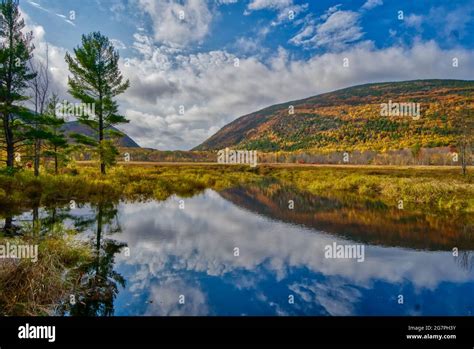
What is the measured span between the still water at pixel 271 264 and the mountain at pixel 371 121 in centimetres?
4129

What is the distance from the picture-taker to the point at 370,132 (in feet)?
309

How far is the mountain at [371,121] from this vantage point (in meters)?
78.8

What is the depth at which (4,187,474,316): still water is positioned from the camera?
5539 mm

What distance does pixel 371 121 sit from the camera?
10544cm

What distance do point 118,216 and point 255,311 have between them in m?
9.93

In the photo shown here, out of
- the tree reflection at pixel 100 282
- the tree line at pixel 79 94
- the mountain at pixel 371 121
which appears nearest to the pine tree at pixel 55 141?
the tree line at pixel 79 94

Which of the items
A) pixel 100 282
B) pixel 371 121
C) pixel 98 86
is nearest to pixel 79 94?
pixel 98 86

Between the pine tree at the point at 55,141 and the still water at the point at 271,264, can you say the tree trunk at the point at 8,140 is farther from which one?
the still water at the point at 271,264

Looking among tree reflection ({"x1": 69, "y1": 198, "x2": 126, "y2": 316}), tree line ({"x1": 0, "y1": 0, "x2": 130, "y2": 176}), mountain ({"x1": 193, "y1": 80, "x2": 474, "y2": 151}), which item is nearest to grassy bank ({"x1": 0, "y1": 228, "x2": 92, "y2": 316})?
tree reflection ({"x1": 69, "y1": 198, "x2": 126, "y2": 316})

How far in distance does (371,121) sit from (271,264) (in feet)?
379

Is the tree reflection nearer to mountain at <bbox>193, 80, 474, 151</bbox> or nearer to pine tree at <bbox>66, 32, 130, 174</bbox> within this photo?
pine tree at <bbox>66, 32, 130, 174</bbox>

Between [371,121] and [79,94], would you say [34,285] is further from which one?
[371,121]
